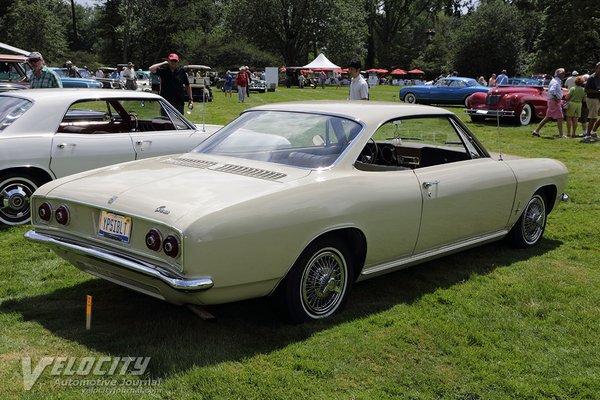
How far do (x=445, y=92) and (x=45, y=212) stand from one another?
76.8 feet

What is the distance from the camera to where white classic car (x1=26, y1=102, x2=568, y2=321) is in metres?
3.38

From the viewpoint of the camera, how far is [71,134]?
6.37m

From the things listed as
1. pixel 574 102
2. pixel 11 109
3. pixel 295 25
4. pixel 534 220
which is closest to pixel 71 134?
pixel 11 109

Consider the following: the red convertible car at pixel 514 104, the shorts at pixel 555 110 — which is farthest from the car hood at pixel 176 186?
the red convertible car at pixel 514 104

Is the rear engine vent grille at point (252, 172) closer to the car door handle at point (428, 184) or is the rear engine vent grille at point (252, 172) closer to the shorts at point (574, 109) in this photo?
the car door handle at point (428, 184)

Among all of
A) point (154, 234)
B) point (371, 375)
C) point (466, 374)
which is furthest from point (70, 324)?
point (466, 374)

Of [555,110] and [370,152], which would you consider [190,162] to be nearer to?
[370,152]

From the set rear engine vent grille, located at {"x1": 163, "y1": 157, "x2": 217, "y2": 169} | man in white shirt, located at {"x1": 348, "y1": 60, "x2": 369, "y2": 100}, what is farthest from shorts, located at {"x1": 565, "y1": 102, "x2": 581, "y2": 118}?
rear engine vent grille, located at {"x1": 163, "y1": 157, "x2": 217, "y2": 169}

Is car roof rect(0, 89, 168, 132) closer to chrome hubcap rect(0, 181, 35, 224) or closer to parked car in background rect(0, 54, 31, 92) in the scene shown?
chrome hubcap rect(0, 181, 35, 224)

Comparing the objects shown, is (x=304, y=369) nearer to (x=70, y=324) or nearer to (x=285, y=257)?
(x=285, y=257)

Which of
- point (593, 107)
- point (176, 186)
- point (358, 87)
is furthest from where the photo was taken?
point (593, 107)

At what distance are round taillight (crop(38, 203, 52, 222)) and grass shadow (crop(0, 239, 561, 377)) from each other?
2.07 feet

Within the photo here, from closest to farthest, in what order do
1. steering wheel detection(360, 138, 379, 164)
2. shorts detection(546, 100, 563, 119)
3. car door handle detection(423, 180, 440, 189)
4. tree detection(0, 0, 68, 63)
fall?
car door handle detection(423, 180, 440, 189)
steering wheel detection(360, 138, 379, 164)
shorts detection(546, 100, 563, 119)
tree detection(0, 0, 68, 63)

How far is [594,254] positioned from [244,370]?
3.97m
